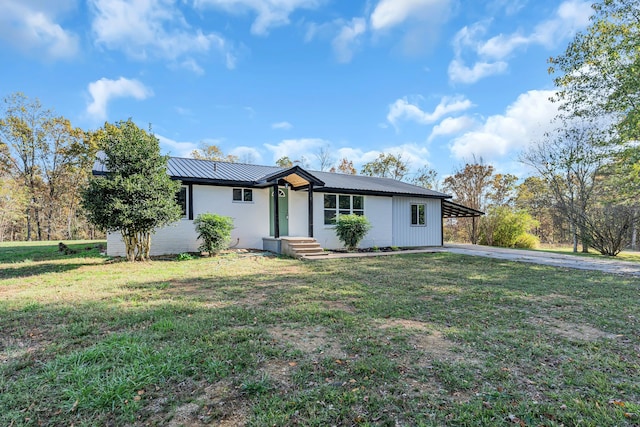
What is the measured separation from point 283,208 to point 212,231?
3339 millimetres

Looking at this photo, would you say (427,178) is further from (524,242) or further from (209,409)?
(209,409)

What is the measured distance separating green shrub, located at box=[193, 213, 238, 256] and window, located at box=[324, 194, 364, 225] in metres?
4.53

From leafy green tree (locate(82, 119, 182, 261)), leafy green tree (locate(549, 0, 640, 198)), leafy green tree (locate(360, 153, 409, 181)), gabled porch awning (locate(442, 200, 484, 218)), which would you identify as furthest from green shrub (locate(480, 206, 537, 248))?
leafy green tree (locate(82, 119, 182, 261))

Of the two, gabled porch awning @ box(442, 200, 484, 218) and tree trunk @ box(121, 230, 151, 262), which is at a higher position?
gabled porch awning @ box(442, 200, 484, 218)

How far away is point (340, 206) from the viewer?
528 inches

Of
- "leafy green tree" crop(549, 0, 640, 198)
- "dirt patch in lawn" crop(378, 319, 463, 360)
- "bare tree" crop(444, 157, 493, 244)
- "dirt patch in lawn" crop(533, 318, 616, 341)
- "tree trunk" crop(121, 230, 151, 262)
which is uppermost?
"leafy green tree" crop(549, 0, 640, 198)

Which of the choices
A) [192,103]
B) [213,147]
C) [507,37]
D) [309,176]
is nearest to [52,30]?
[192,103]

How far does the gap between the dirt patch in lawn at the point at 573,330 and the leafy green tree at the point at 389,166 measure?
2656 centimetres

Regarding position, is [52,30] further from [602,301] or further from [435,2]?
[602,301]

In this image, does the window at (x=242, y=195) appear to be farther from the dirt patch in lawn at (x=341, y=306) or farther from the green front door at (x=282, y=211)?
the dirt patch in lawn at (x=341, y=306)

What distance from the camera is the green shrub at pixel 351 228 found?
39.6 feet

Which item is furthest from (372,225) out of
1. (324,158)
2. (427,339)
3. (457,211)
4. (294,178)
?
(324,158)

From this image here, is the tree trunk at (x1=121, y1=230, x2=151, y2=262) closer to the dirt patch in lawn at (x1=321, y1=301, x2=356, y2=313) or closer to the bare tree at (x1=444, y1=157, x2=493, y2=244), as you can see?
the dirt patch in lawn at (x1=321, y1=301, x2=356, y2=313)

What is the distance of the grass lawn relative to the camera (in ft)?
6.79
